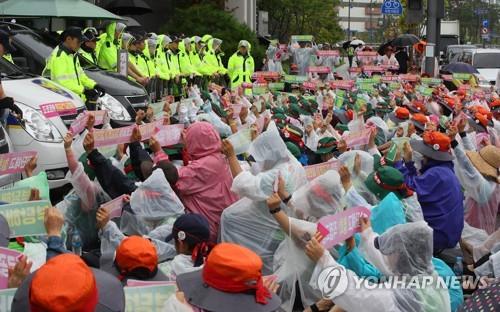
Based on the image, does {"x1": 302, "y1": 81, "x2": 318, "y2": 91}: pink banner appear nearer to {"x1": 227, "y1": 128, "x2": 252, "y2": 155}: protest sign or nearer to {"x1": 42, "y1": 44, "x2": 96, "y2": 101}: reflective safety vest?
{"x1": 42, "y1": 44, "x2": 96, "y2": 101}: reflective safety vest

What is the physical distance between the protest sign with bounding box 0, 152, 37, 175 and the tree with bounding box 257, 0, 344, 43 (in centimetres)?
3615

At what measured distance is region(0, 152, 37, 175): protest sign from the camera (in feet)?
18.8

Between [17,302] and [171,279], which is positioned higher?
A: [17,302]

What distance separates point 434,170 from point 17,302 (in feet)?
13.5

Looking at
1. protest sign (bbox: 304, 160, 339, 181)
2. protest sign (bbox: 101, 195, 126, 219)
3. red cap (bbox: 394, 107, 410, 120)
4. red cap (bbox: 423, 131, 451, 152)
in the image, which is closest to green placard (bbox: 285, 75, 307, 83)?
red cap (bbox: 394, 107, 410, 120)

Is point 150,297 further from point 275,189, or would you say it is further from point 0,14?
point 0,14

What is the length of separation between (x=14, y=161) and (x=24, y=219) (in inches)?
50.6

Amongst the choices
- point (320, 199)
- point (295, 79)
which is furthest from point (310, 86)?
point (320, 199)

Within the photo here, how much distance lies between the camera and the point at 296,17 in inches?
1780

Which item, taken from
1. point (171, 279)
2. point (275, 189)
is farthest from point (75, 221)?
point (171, 279)

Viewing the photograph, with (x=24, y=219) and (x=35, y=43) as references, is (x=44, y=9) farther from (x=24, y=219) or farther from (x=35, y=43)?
(x=24, y=219)

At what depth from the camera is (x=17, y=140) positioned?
27.4 feet

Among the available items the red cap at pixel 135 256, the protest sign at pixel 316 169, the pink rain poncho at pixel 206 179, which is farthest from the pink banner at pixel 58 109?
the red cap at pixel 135 256

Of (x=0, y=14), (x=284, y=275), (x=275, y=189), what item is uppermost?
(x=0, y=14)
